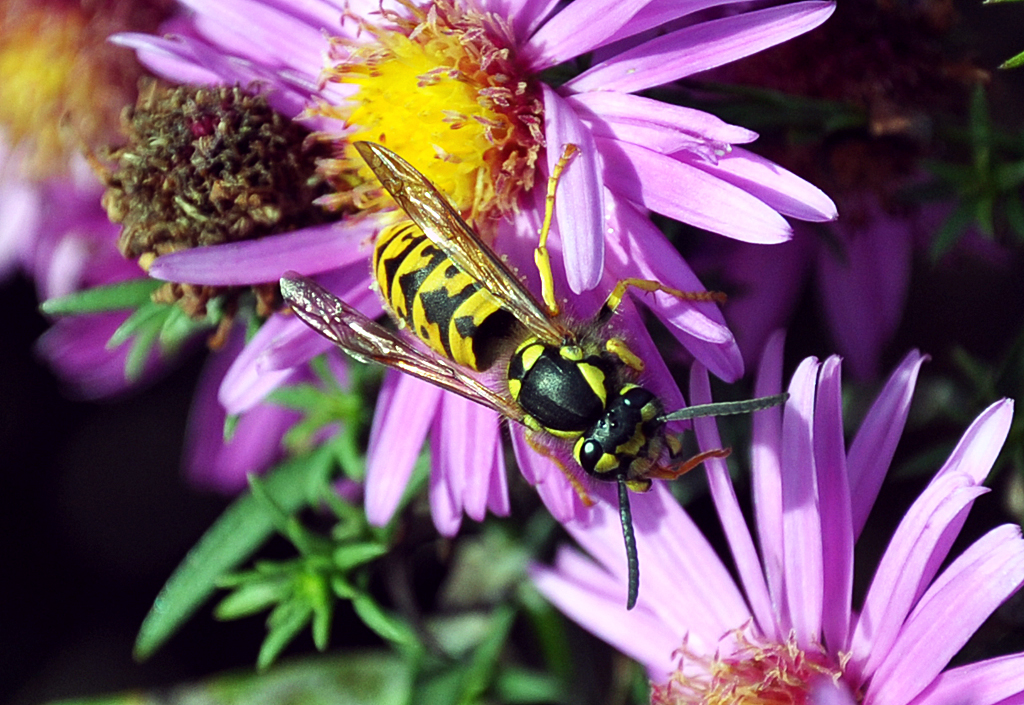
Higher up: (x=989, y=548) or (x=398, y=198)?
(x=398, y=198)

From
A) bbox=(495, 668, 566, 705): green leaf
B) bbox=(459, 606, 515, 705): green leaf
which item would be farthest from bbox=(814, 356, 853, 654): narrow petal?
bbox=(495, 668, 566, 705): green leaf

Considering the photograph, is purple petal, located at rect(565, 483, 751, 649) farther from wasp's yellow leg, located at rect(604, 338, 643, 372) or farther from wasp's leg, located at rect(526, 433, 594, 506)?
wasp's yellow leg, located at rect(604, 338, 643, 372)

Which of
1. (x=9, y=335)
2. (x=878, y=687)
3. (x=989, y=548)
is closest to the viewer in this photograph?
(x=989, y=548)

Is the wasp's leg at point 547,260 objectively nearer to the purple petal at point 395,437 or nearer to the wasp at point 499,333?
the wasp at point 499,333

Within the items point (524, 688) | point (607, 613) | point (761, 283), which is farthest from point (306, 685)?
point (761, 283)

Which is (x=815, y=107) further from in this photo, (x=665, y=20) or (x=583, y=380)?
(x=583, y=380)

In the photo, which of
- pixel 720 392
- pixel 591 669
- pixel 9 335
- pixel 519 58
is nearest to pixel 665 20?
pixel 519 58
